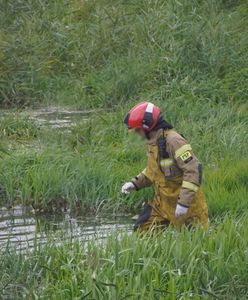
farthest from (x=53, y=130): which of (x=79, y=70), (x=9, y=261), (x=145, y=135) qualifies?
(x=9, y=261)

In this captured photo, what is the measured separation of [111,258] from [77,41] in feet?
32.3

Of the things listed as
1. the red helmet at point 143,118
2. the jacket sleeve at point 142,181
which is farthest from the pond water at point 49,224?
the red helmet at point 143,118

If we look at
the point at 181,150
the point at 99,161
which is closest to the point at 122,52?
the point at 99,161

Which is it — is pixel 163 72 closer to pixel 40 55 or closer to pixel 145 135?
pixel 40 55

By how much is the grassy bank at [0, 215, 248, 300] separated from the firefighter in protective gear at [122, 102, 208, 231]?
0.88 metres

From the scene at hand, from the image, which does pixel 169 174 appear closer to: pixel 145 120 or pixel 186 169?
pixel 186 169

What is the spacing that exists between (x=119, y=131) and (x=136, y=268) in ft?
18.7

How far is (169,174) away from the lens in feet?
27.1

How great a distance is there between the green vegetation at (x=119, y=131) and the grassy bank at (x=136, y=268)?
1 cm

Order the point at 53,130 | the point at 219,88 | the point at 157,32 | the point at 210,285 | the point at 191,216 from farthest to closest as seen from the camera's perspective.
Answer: the point at 157,32 → the point at 219,88 → the point at 53,130 → the point at 191,216 → the point at 210,285

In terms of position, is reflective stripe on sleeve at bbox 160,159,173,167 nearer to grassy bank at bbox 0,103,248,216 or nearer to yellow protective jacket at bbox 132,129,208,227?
yellow protective jacket at bbox 132,129,208,227

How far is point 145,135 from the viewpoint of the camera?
837cm

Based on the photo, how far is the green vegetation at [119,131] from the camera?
6527 mm

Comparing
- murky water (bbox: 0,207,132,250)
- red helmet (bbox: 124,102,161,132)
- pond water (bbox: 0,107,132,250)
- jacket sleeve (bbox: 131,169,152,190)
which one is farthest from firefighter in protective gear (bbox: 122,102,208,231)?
murky water (bbox: 0,207,132,250)
